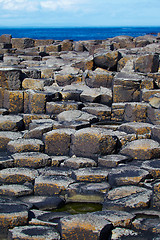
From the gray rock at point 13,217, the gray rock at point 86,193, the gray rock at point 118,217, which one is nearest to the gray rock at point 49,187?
the gray rock at point 86,193

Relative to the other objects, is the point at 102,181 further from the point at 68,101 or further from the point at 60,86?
the point at 60,86

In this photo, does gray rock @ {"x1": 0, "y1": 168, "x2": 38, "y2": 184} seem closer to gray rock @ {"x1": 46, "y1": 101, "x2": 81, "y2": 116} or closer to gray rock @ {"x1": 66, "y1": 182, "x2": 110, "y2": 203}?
gray rock @ {"x1": 66, "y1": 182, "x2": 110, "y2": 203}

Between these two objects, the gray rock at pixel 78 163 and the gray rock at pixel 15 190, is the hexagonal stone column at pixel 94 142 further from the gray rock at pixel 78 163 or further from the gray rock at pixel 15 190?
the gray rock at pixel 15 190

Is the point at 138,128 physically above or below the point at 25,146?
above

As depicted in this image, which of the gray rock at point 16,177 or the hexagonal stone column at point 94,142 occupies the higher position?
the hexagonal stone column at point 94,142

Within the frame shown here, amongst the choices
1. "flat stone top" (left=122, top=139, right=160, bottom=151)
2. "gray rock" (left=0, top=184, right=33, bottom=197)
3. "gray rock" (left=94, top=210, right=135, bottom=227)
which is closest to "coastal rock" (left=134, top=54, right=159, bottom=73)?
"flat stone top" (left=122, top=139, right=160, bottom=151)

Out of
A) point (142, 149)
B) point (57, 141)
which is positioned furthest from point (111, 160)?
point (57, 141)

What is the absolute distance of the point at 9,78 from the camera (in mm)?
10352

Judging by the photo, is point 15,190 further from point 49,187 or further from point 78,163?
point 78,163

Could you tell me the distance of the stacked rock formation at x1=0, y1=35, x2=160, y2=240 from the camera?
481 cm

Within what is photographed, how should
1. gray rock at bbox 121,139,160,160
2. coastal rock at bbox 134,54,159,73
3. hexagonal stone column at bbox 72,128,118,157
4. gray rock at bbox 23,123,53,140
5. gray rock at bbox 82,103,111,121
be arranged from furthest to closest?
coastal rock at bbox 134,54,159,73 < gray rock at bbox 82,103,111,121 < gray rock at bbox 23,123,53,140 < hexagonal stone column at bbox 72,128,118,157 < gray rock at bbox 121,139,160,160

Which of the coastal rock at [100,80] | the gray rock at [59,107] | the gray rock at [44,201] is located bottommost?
the gray rock at [44,201]

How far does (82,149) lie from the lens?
7383 mm

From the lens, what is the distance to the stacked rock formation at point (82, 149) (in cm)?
481
